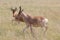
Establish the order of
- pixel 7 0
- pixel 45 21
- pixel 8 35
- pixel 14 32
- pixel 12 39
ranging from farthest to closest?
pixel 7 0, pixel 45 21, pixel 14 32, pixel 8 35, pixel 12 39

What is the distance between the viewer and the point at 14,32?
38.0 feet

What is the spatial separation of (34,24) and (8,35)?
2.04 meters

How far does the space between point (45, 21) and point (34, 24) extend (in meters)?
0.61

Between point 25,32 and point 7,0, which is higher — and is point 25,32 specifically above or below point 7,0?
above

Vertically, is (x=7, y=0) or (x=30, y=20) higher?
(x=30, y=20)

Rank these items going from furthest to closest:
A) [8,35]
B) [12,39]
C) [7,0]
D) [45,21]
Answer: [7,0] < [45,21] < [8,35] < [12,39]

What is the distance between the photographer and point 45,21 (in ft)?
40.6

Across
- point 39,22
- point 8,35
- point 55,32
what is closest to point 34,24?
point 39,22

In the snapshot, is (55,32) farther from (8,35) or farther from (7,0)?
(7,0)

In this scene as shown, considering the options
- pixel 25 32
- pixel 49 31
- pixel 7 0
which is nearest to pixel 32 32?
pixel 25 32

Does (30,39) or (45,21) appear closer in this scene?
(30,39)

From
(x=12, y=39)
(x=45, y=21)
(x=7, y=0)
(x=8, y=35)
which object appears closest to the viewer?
(x=12, y=39)

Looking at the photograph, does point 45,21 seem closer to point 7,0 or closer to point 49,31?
point 49,31

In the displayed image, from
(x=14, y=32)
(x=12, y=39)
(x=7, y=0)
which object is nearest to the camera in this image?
(x=12, y=39)
